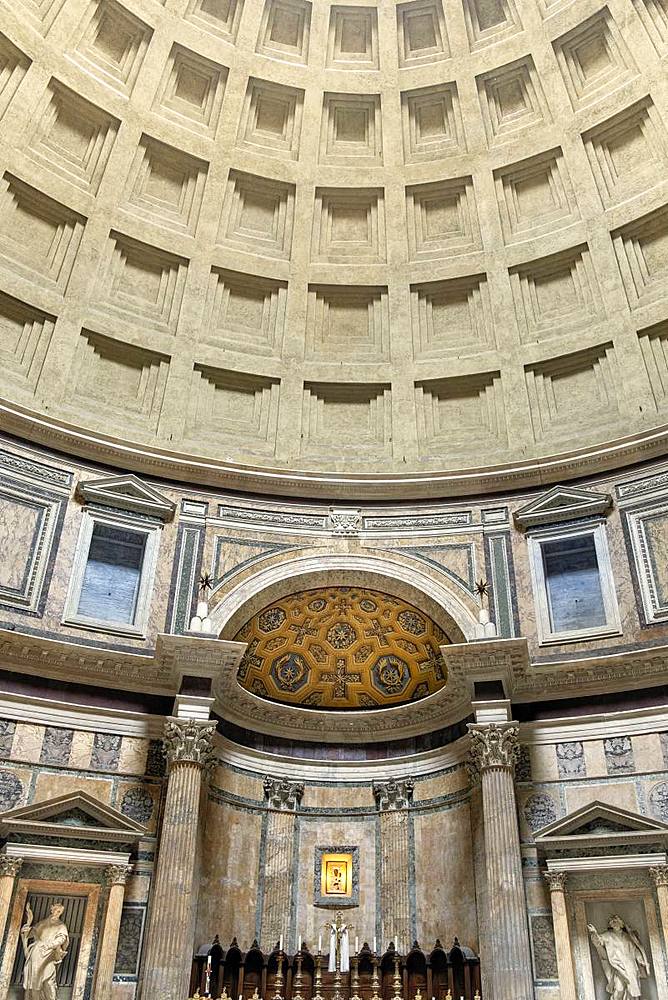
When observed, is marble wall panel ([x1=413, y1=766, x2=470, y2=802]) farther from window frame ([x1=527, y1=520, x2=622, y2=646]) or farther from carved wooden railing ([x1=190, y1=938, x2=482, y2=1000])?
window frame ([x1=527, y1=520, x2=622, y2=646])

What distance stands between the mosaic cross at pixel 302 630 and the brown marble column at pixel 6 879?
808 cm

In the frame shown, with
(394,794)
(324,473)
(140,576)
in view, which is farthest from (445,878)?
(324,473)

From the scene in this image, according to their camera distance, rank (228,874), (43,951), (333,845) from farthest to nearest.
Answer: (333,845) → (228,874) → (43,951)

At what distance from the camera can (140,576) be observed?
1994cm

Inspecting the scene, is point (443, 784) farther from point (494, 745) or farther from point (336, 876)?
point (336, 876)

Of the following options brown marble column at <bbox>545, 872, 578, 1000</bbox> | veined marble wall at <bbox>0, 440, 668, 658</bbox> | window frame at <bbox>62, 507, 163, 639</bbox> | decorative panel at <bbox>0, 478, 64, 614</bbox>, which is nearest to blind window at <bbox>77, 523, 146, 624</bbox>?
window frame at <bbox>62, 507, 163, 639</bbox>

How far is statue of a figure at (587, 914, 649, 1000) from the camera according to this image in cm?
1527

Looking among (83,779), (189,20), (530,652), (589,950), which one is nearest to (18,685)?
(83,779)

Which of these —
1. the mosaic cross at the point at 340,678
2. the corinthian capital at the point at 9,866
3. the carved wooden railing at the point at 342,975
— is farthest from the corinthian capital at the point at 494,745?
the corinthian capital at the point at 9,866

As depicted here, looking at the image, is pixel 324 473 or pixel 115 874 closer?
pixel 115 874

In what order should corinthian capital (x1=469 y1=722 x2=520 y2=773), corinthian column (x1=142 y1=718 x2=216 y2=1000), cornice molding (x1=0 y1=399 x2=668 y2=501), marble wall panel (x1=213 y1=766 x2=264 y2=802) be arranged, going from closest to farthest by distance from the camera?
corinthian column (x1=142 y1=718 x2=216 y2=1000)
corinthian capital (x1=469 y1=722 x2=520 y2=773)
marble wall panel (x1=213 y1=766 x2=264 y2=802)
cornice molding (x1=0 y1=399 x2=668 y2=501)

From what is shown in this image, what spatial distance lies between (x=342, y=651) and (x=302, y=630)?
46.9 inches

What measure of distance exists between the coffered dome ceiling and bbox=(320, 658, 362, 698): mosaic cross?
4.50 m

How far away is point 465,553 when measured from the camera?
20.7 meters
